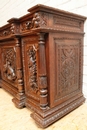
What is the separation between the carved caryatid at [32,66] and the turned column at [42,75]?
9 centimetres

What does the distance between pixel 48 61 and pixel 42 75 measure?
0.36 ft

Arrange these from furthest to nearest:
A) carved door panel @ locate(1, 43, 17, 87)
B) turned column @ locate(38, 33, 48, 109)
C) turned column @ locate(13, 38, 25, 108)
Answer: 1. carved door panel @ locate(1, 43, 17, 87)
2. turned column @ locate(13, 38, 25, 108)
3. turned column @ locate(38, 33, 48, 109)

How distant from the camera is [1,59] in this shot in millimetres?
1500

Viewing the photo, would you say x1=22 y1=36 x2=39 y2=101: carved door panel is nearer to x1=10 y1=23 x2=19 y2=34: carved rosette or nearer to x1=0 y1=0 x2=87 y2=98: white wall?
x1=10 y1=23 x2=19 y2=34: carved rosette

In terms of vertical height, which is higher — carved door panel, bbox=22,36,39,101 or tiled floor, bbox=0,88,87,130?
carved door panel, bbox=22,36,39,101

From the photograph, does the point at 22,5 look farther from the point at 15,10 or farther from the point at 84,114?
the point at 84,114

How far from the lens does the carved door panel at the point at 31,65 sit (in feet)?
2.89

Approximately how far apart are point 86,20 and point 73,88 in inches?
24.7

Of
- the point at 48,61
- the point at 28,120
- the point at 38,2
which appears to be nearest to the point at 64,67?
the point at 48,61

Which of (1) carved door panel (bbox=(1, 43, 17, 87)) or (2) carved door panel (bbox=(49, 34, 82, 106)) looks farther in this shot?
(1) carved door panel (bbox=(1, 43, 17, 87))

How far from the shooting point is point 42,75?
0.82m

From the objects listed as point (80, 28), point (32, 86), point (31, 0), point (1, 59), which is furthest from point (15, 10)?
point (32, 86)

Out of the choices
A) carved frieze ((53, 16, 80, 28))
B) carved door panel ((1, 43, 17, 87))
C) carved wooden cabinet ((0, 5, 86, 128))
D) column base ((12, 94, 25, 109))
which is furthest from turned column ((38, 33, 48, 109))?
carved door panel ((1, 43, 17, 87))

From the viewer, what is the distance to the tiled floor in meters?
0.83
